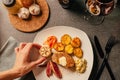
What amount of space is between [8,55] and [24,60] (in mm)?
95

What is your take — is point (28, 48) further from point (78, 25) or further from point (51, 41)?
point (78, 25)

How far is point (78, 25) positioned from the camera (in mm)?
1073

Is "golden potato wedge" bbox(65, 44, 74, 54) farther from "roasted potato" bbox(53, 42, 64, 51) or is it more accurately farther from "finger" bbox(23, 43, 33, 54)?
"finger" bbox(23, 43, 33, 54)

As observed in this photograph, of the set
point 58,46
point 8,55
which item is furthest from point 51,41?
point 8,55

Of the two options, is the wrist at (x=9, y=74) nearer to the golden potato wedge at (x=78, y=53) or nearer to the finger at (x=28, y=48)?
Answer: the finger at (x=28, y=48)

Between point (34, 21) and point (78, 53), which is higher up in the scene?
point (34, 21)

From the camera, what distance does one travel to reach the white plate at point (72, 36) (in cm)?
100

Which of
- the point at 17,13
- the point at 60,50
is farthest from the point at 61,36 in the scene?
the point at 17,13

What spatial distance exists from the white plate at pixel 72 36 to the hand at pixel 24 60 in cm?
5

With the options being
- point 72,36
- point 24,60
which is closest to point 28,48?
point 24,60

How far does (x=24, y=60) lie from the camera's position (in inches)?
38.8

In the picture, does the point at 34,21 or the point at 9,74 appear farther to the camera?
the point at 34,21

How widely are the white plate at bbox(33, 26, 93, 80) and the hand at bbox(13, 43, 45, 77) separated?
47 mm

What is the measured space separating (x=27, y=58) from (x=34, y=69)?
5 cm
